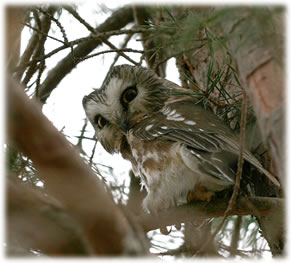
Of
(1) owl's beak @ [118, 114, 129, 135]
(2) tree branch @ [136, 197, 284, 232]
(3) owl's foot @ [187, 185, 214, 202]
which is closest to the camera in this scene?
(2) tree branch @ [136, 197, 284, 232]

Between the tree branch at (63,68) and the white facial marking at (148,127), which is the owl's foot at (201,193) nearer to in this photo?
the white facial marking at (148,127)

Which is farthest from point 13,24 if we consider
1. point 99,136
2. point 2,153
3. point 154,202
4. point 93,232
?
point 99,136

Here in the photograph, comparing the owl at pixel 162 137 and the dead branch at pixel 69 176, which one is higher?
the owl at pixel 162 137

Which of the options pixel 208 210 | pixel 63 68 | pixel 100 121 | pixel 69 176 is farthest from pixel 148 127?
pixel 69 176

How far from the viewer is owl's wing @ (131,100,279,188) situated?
2.39m

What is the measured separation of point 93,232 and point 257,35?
0.77 m

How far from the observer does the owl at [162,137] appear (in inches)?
96.4

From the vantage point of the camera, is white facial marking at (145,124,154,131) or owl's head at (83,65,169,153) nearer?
white facial marking at (145,124,154,131)

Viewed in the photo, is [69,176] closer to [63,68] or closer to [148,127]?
[148,127]

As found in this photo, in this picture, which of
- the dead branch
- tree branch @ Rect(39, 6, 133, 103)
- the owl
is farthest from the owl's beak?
the dead branch

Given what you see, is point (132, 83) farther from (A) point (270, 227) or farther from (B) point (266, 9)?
(B) point (266, 9)

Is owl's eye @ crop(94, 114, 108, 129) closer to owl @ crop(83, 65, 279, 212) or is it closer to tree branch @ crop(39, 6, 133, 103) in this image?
owl @ crop(83, 65, 279, 212)

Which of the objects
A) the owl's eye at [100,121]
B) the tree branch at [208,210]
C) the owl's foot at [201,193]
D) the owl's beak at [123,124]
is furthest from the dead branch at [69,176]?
the owl's eye at [100,121]

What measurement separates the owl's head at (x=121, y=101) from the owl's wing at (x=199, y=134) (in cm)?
12
